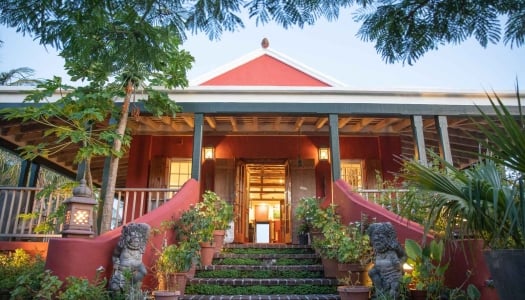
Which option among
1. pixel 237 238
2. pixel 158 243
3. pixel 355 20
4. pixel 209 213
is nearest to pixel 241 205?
pixel 237 238

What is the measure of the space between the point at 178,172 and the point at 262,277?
4.09 m

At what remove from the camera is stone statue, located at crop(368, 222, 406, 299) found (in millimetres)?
3582

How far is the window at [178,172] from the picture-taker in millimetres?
8188

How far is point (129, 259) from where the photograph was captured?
12.6 ft

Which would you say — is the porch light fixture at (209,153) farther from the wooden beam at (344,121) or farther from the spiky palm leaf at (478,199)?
the spiky palm leaf at (478,199)

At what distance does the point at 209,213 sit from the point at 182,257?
3.70 ft

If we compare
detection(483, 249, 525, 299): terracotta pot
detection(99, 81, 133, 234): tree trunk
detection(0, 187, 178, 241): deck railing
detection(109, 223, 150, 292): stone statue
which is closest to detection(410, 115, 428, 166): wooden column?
detection(0, 187, 178, 241): deck railing

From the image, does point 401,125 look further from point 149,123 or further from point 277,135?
point 149,123

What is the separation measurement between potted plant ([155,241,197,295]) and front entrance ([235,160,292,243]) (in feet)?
10.8

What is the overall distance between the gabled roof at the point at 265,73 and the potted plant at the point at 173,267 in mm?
5172

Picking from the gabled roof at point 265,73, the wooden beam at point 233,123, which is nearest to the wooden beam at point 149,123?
the gabled roof at point 265,73

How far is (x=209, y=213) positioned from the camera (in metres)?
5.33

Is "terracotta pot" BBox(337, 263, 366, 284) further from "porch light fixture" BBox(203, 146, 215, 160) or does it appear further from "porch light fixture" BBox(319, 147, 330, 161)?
"porch light fixture" BBox(203, 146, 215, 160)

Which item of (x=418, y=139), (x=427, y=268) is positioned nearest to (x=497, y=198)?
(x=427, y=268)
